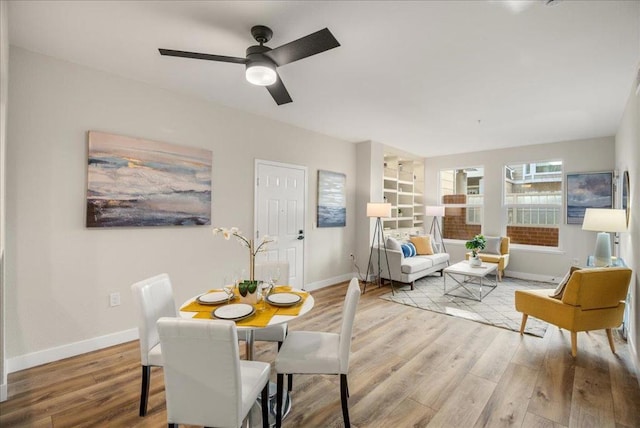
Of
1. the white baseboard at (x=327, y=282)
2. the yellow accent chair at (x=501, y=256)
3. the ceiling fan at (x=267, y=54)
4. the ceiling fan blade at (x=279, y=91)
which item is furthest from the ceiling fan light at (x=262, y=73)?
the yellow accent chair at (x=501, y=256)

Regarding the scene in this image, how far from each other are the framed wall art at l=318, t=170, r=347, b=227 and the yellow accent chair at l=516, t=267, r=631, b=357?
10.6 feet

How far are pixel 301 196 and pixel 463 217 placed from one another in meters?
4.34

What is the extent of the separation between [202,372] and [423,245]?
525 cm

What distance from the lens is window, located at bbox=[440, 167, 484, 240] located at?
22.0 feet

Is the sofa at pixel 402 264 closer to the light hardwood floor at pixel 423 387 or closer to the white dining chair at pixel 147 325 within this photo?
the light hardwood floor at pixel 423 387

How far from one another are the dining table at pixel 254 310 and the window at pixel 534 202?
19.4 ft

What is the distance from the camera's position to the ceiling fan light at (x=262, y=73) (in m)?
2.07

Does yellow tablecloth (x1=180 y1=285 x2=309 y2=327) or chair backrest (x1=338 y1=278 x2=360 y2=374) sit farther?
chair backrest (x1=338 y1=278 x2=360 y2=374)

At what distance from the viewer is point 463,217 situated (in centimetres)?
692

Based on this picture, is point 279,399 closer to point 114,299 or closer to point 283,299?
point 283,299

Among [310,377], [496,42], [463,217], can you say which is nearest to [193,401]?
[310,377]

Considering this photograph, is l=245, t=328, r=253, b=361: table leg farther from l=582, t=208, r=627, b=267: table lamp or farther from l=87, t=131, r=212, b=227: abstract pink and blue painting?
l=582, t=208, r=627, b=267: table lamp

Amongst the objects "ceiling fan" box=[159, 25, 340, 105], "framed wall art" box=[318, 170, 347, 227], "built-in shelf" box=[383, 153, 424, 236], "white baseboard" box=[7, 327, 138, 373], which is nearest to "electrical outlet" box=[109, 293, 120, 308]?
"white baseboard" box=[7, 327, 138, 373]

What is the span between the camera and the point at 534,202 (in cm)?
598
